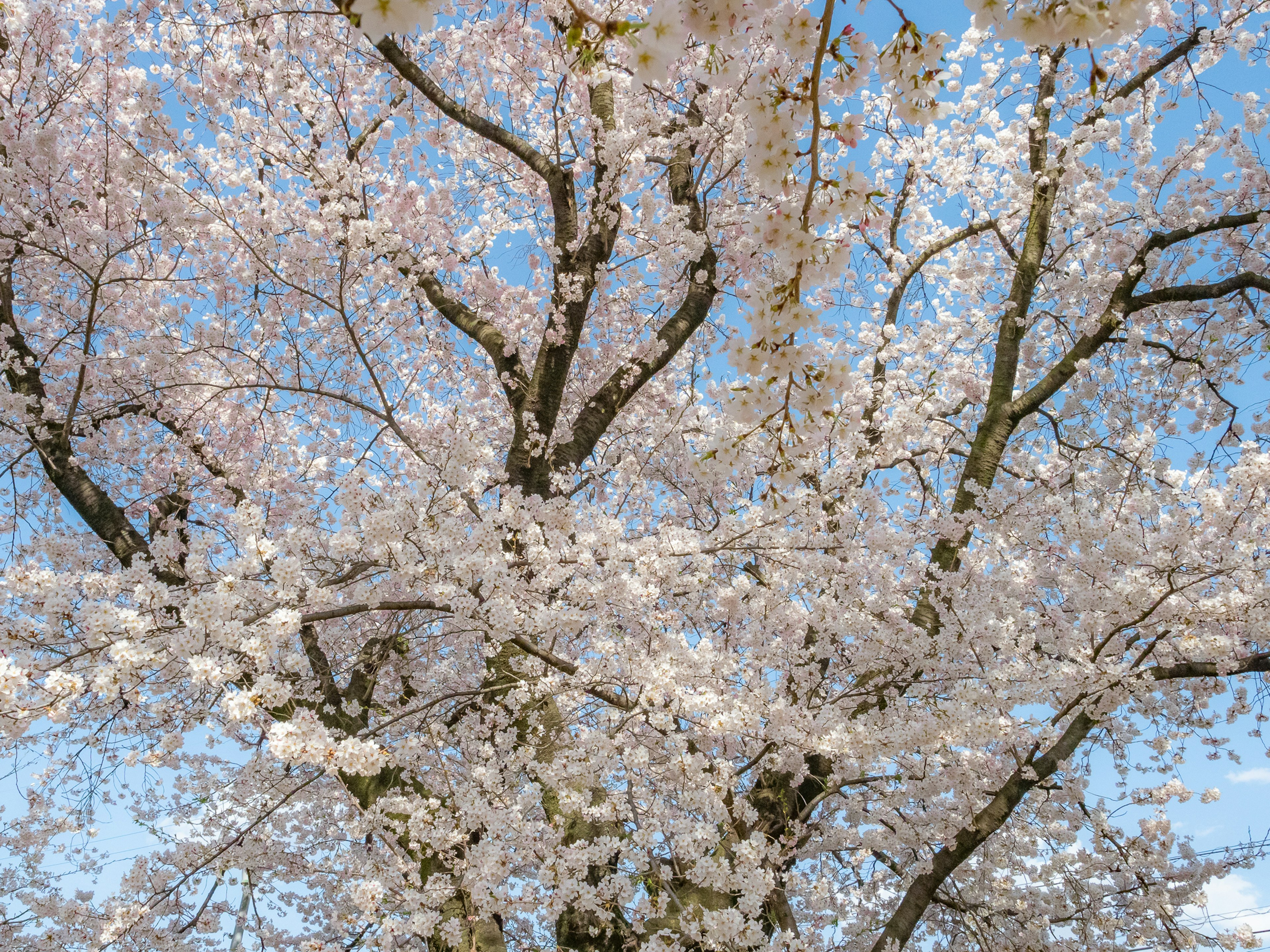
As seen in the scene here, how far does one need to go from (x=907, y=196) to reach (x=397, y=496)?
6.85 meters

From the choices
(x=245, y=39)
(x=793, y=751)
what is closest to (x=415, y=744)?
(x=793, y=751)

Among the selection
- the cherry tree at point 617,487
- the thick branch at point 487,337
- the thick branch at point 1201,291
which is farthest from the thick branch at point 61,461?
the thick branch at point 1201,291

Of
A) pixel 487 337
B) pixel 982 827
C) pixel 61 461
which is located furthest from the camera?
pixel 487 337

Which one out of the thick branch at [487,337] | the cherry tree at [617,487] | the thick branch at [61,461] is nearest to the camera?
the cherry tree at [617,487]

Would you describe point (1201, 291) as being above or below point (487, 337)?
above

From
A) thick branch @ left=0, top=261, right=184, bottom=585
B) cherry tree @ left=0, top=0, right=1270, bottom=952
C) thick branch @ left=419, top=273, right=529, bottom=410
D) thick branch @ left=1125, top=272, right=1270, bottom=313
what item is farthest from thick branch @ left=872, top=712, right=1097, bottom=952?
thick branch @ left=0, top=261, right=184, bottom=585

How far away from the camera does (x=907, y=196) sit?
8305 millimetres

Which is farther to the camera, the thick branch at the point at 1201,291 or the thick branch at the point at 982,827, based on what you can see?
the thick branch at the point at 1201,291

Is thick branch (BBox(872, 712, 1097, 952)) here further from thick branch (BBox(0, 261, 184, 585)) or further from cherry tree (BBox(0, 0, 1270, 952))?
thick branch (BBox(0, 261, 184, 585))

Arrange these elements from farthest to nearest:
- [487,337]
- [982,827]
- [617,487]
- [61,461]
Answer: [617,487] < [487,337] < [61,461] < [982,827]

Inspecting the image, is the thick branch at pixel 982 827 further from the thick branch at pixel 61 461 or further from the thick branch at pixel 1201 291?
the thick branch at pixel 61 461

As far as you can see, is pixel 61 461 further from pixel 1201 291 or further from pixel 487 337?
pixel 1201 291

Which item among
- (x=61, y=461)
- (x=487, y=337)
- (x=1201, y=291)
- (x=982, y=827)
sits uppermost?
(x=1201, y=291)

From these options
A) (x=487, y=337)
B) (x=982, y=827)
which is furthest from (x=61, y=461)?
(x=982, y=827)
